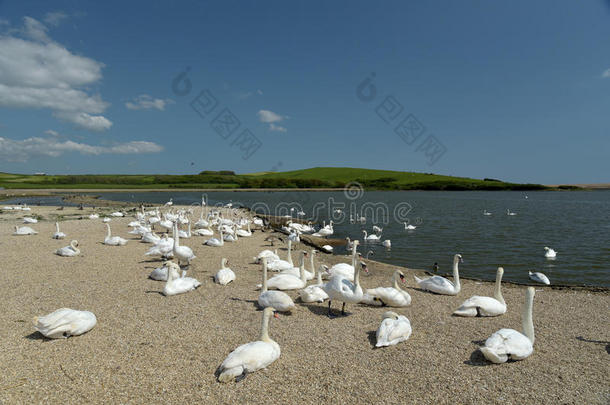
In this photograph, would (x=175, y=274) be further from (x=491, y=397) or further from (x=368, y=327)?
(x=491, y=397)

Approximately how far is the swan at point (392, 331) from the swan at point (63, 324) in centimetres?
589

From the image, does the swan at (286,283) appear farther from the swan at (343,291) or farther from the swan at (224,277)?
the swan at (343,291)

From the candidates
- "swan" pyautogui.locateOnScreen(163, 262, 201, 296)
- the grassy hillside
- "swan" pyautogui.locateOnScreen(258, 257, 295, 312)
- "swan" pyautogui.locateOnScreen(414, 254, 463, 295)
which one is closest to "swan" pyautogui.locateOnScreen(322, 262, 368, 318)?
"swan" pyautogui.locateOnScreen(258, 257, 295, 312)

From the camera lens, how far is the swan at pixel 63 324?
6.62m

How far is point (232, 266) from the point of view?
14.4 metres

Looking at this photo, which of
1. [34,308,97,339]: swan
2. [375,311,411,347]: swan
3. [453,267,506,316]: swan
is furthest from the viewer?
[453,267,506,316]: swan

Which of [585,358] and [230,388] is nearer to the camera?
[230,388]

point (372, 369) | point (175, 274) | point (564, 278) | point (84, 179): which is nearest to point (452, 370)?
point (372, 369)

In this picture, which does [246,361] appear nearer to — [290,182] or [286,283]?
[286,283]

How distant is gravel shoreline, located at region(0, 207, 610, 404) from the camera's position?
5.38 m

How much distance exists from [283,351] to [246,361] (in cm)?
113

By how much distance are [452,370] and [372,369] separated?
4.67ft

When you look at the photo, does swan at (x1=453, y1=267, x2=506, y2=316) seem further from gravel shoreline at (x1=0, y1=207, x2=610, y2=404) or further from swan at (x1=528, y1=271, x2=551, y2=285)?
swan at (x1=528, y1=271, x2=551, y2=285)

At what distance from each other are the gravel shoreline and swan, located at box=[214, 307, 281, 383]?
0.51 feet
